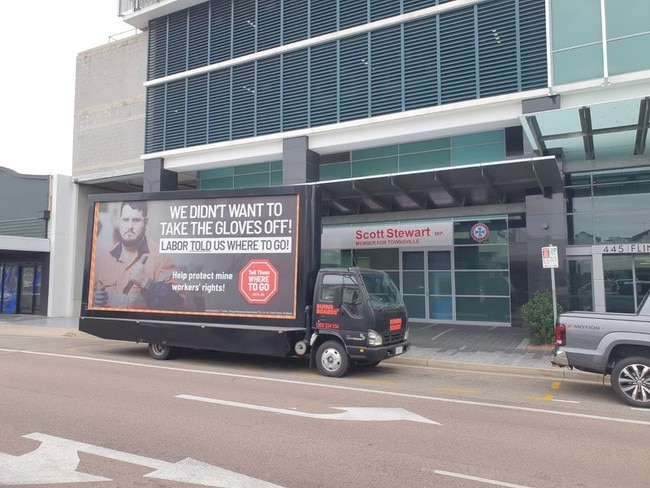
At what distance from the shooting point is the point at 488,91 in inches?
625

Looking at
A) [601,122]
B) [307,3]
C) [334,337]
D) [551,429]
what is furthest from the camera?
[307,3]

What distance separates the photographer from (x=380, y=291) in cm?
1016

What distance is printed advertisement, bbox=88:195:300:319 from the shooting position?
1044 cm

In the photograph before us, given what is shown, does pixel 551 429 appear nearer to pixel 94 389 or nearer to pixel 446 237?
pixel 94 389

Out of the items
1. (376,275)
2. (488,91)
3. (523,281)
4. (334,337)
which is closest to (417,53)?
(488,91)

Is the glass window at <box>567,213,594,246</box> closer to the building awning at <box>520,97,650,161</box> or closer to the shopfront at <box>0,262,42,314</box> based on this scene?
the building awning at <box>520,97,650,161</box>

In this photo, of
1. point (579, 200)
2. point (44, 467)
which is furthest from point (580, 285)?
point (44, 467)

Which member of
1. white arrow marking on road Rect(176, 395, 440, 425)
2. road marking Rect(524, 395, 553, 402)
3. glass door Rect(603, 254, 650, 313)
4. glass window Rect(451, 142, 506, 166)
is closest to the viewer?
white arrow marking on road Rect(176, 395, 440, 425)

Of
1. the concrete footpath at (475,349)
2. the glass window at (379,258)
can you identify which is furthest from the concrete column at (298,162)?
the concrete footpath at (475,349)

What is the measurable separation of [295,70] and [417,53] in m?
4.71

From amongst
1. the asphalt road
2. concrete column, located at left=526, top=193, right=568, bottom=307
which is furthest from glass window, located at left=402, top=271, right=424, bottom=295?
the asphalt road

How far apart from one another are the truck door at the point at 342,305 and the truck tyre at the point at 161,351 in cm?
385

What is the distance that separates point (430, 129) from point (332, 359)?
980 cm

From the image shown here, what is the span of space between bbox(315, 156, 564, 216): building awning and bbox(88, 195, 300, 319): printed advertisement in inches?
143
